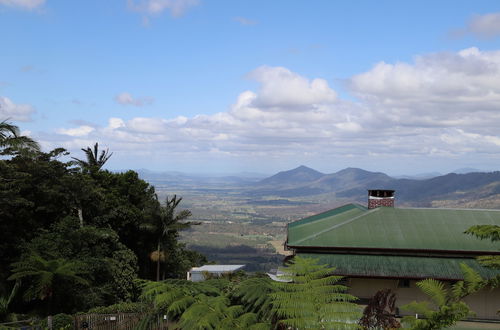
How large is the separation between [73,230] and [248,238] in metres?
165

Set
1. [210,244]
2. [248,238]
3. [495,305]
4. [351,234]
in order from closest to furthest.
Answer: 1. [495,305]
2. [351,234]
3. [210,244]
4. [248,238]

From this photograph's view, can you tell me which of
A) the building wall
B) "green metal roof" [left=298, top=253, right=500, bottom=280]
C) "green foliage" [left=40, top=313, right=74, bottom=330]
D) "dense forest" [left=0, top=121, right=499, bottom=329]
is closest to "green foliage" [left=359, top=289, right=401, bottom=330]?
"dense forest" [left=0, top=121, right=499, bottom=329]

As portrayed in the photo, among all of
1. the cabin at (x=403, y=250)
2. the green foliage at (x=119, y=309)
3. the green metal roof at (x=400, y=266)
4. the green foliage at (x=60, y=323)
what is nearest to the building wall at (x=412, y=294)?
the cabin at (x=403, y=250)

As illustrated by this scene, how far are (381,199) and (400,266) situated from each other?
24.7 feet

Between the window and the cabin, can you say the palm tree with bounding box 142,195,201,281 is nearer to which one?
the cabin

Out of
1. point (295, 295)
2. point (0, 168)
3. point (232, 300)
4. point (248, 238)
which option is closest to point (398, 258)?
point (232, 300)

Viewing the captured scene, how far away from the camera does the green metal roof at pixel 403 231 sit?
76.8 ft

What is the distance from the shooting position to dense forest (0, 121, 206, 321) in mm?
25603

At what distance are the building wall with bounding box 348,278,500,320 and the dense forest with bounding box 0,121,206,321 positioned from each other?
1474 cm

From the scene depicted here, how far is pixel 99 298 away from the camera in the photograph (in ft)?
95.9

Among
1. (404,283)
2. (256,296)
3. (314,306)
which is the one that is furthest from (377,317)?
(404,283)

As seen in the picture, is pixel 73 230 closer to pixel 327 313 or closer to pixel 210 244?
pixel 327 313

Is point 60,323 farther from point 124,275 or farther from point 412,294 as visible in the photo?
point 412,294

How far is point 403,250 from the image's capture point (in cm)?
2327
